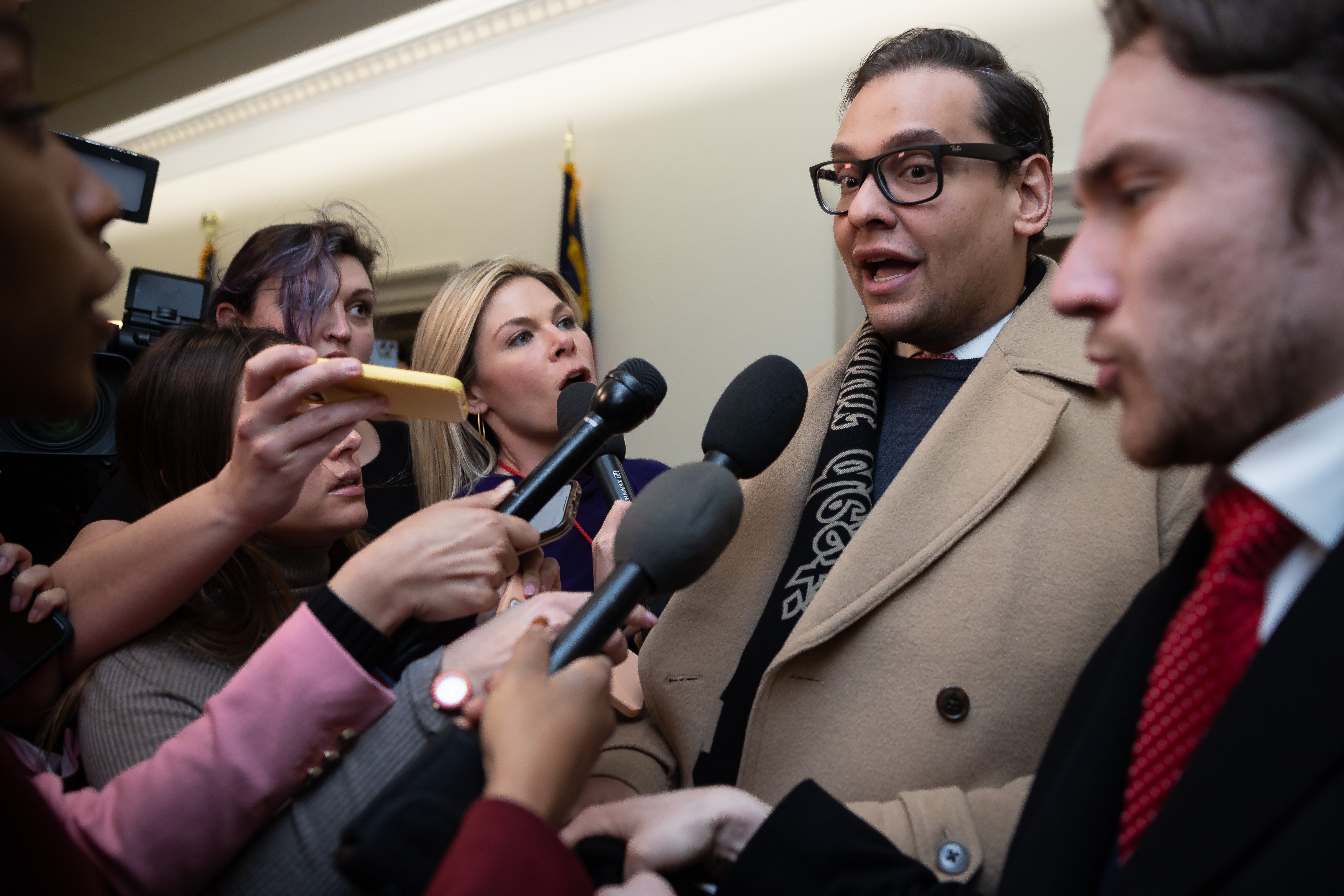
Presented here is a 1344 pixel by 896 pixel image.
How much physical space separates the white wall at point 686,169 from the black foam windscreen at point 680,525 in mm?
2446

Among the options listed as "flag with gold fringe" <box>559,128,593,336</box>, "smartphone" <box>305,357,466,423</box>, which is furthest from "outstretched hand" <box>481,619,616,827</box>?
"flag with gold fringe" <box>559,128,593,336</box>

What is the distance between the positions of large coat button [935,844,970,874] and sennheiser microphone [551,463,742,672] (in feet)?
1.23

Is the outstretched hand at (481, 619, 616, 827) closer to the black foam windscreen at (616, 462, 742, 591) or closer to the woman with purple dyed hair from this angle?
the black foam windscreen at (616, 462, 742, 591)

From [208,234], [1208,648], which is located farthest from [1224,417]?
[208,234]

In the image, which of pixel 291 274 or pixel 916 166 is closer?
pixel 916 166

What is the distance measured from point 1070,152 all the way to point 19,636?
2923mm

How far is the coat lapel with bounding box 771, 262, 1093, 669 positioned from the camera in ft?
3.62

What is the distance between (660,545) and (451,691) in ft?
0.86

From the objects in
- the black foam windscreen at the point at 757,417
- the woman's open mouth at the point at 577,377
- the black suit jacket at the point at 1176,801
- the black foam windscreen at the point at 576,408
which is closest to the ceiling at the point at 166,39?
the woman's open mouth at the point at 577,377

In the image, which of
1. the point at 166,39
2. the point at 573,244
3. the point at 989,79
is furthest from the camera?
the point at 166,39

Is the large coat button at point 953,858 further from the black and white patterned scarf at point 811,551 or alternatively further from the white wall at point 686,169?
the white wall at point 686,169

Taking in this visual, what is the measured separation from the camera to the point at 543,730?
66 centimetres

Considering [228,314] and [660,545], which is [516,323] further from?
[660,545]

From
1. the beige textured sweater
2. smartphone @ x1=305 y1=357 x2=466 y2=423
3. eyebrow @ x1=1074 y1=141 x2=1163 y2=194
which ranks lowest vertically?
the beige textured sweater
